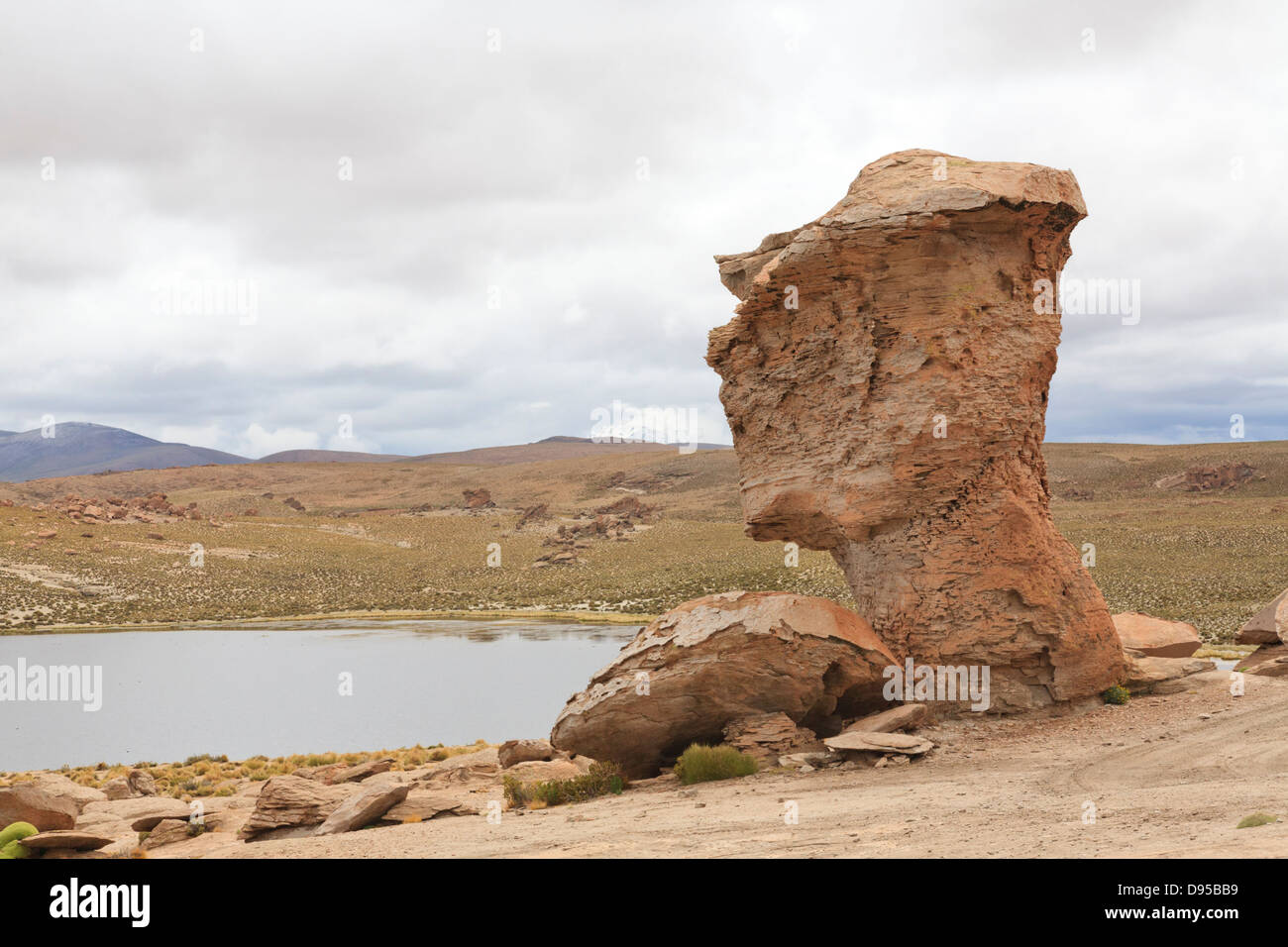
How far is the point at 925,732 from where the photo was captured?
46.8 feet

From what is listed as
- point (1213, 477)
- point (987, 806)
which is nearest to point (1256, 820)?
point (987, 806)

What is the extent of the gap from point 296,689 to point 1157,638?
78.5ft

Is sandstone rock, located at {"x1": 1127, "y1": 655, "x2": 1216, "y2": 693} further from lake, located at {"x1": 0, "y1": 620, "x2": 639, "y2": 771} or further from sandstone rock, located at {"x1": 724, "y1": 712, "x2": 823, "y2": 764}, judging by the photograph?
lake, located at {"x1": 0, "y1": 620, "x2": 639, "y2": 771}

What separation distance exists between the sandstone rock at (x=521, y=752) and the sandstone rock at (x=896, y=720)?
18.6 feet

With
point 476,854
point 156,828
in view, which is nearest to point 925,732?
point 476,854

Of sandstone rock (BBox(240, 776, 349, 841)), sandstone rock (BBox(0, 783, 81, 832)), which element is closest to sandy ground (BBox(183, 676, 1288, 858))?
sandstone rock (BBox(240, 776, 349, 841))

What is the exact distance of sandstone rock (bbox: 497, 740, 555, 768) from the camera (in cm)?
1708

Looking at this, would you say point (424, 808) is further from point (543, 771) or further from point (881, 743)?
point (881, 743)

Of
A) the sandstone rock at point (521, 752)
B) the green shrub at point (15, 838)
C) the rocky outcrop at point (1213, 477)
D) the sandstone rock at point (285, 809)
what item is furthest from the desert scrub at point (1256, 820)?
the rocky outcrop at point (1213, 477)

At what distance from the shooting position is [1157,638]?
742 inches

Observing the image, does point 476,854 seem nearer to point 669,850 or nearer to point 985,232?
point 669,850

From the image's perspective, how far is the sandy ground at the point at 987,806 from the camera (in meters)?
8.29

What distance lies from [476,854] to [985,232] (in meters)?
11.6

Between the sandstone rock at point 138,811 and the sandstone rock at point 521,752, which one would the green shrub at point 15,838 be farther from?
the sandstone rock at point 521,752
